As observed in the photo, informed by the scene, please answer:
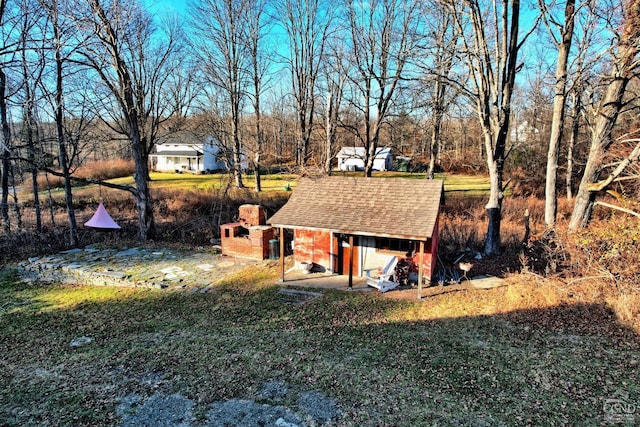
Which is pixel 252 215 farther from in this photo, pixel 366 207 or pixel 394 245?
pixel 394 245

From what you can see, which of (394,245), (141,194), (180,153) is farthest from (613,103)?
(180,153)

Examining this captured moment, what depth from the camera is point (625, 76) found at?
11.4 metres

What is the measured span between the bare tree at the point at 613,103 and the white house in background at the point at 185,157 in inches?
1267

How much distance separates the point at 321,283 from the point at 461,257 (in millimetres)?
5646

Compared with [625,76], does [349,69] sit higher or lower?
higher

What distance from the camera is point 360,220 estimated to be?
11.5 meters

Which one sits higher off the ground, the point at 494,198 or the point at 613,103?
the point at 613,103

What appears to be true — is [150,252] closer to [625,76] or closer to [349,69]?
[349,69]

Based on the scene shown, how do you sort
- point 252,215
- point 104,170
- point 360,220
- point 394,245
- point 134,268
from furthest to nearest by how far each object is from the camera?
point 104,170 < point 252,215 < point 134,268 < point 394,245 < point 360,220

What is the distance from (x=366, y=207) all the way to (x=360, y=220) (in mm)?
746

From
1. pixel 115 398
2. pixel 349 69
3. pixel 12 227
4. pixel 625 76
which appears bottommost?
pixel 115 398

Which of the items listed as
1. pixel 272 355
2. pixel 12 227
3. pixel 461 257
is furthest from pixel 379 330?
pixel 12 227

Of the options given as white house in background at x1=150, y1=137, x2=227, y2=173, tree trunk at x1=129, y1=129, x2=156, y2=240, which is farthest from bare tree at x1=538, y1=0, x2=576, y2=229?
white house in background at x1=150, y1=137, x2=227, y2=173

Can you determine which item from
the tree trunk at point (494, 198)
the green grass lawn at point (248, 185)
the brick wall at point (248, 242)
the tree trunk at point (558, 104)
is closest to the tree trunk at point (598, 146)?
the tree trunk at point (558, 104)
